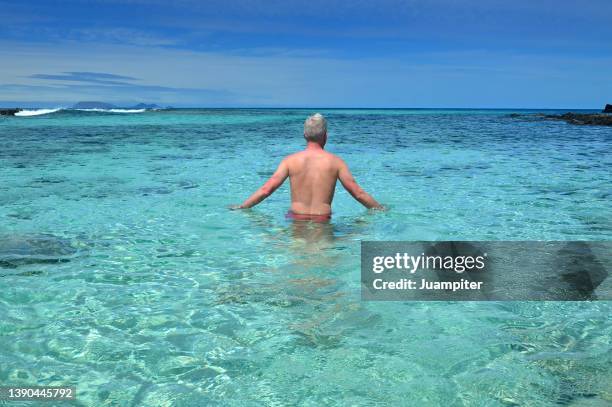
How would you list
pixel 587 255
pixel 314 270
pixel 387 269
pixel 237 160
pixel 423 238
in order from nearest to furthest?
pixel 314 270 → pixel 387 269 → pixel 587 255 → pixel 423 238 → pixel 237 160

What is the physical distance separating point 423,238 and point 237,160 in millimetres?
12128

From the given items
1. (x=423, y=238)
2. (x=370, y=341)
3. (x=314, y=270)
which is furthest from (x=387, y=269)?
(x=370, y=341)

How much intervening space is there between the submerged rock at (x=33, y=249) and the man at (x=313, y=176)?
2687 millimetres

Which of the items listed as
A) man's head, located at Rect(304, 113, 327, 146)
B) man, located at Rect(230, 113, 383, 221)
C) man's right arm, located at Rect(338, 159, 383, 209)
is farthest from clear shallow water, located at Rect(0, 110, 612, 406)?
man's head, located at Rect(304, 113, 327, 146)

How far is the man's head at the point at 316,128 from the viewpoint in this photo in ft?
23.0

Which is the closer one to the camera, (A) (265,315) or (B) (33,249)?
(A) (265,315)

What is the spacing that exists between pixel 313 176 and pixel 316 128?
0.65 metres

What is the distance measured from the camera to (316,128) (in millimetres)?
7023

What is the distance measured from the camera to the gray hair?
700 centimetres

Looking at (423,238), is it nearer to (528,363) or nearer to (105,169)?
(528,363)

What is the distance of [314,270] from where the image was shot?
580 cm

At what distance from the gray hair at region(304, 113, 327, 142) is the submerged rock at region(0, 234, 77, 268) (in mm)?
3388

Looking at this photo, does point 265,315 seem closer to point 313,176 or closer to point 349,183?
point 313,176

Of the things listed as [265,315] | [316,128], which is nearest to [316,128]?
[316,128]
